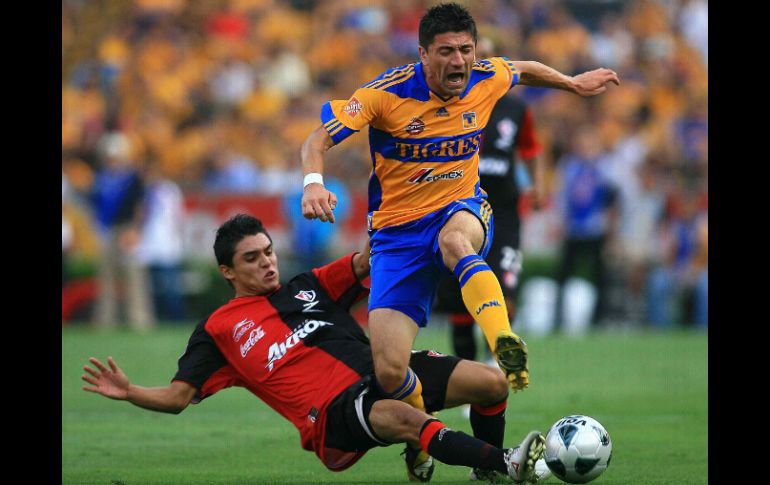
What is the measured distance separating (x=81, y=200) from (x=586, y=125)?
8.54m

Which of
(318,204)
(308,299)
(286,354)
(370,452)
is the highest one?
(318,204)

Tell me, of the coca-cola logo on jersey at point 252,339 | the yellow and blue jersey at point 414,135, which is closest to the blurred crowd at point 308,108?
the yellow and blue jersey at point 414,135

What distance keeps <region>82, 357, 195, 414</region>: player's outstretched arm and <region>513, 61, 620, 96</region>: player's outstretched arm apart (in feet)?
9.41

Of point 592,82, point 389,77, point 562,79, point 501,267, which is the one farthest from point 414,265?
point 501,267

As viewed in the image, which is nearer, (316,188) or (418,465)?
(316,188)

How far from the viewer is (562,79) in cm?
816

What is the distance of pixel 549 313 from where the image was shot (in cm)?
1958

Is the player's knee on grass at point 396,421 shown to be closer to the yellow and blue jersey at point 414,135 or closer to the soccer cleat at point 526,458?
the soccer cleat at point 526,458

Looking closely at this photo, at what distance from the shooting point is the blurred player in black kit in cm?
1034

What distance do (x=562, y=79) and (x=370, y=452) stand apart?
3038 mm

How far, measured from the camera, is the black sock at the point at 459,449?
665cm

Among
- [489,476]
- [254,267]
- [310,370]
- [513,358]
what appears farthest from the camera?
[254,267]

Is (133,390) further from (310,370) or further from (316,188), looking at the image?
(316,188)

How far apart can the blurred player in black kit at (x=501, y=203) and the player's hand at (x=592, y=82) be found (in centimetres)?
208
